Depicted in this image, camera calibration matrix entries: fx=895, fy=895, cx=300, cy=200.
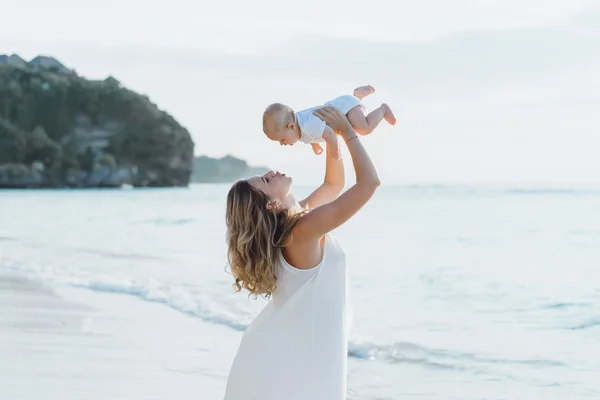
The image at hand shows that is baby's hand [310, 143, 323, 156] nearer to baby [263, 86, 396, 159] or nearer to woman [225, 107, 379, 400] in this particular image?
baby [263, 86, 396, 159]

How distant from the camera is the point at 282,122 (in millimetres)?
3559

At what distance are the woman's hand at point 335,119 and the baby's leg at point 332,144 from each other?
0.14 feet

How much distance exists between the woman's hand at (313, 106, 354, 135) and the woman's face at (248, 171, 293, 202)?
0.90ft

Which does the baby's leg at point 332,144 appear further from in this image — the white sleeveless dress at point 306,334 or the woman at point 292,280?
the white sleeveless dress at point 306,334

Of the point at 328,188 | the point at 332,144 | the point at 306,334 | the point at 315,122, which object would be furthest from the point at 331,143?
the point at 306,334

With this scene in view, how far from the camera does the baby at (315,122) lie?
11.3 ft

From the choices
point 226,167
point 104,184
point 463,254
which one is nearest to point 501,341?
point 463,254

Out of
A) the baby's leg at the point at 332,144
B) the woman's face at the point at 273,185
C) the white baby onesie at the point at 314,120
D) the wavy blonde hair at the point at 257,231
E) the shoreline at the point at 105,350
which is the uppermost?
the white baby onesie at the point at 314,120

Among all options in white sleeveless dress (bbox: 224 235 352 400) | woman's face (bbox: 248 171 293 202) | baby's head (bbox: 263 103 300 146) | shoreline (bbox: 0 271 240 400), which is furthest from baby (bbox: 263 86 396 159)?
shoreline (bbox: 0 271 240 400)

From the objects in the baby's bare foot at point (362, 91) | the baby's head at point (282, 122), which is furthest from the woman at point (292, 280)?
the baby's bare foot at point (362, 91)

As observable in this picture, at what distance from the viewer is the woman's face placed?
10.9ft

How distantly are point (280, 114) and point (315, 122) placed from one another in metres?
0.20

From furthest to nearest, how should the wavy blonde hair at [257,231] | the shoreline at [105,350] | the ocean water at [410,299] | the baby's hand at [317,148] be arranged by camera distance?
the ocean water at [410,299] < the shoreline at [105,350] < the baby's hand at [317,148] < the wavy blonde hair at [257,231]

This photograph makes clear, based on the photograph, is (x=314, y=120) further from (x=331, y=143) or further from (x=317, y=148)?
(x=317, y=148)
